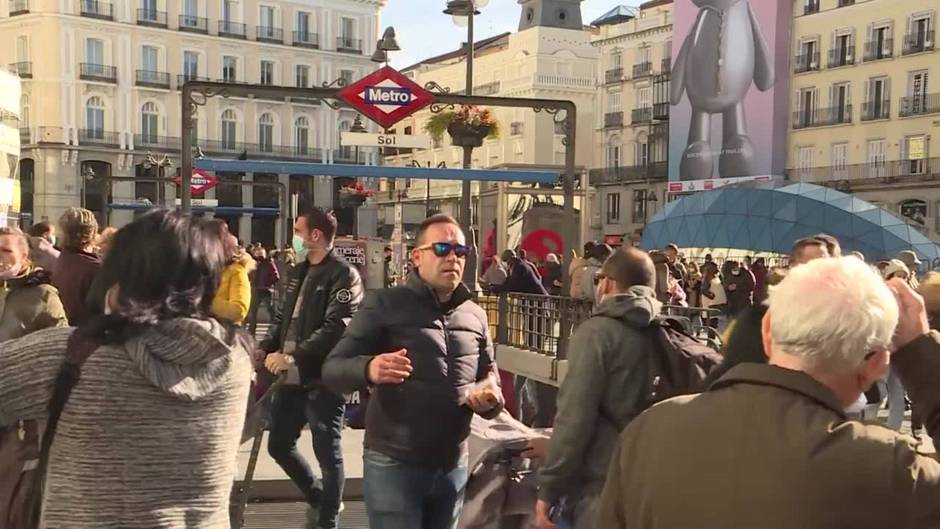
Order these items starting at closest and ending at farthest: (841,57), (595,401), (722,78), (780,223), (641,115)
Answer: (595,401) < (780,223) < (841,57) < (722,78) < (641,115)

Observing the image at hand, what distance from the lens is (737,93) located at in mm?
54156

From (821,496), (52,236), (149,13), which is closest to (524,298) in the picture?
(52,236)

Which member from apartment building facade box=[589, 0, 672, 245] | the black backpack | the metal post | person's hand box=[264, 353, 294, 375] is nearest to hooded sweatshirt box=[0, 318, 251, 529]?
the black backpack

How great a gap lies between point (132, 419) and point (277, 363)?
305 cm

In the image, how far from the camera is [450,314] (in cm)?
423

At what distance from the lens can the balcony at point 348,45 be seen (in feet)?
235

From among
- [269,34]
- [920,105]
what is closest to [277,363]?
[920,105]

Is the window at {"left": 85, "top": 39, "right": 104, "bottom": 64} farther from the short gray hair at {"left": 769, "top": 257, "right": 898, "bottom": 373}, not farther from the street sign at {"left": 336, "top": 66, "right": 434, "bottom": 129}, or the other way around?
the short gray hair at {"left": 769, "top": 257, "right": 898, "bottom": 373}

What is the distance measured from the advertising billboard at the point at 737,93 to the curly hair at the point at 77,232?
49.3 meters

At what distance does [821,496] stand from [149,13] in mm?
69123

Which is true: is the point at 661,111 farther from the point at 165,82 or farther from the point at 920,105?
the point at 165,82

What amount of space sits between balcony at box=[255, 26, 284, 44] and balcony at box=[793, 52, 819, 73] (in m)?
31.6

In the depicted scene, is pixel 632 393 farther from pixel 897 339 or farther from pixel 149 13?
pixel 149 13

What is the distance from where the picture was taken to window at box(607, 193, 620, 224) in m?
65.3
